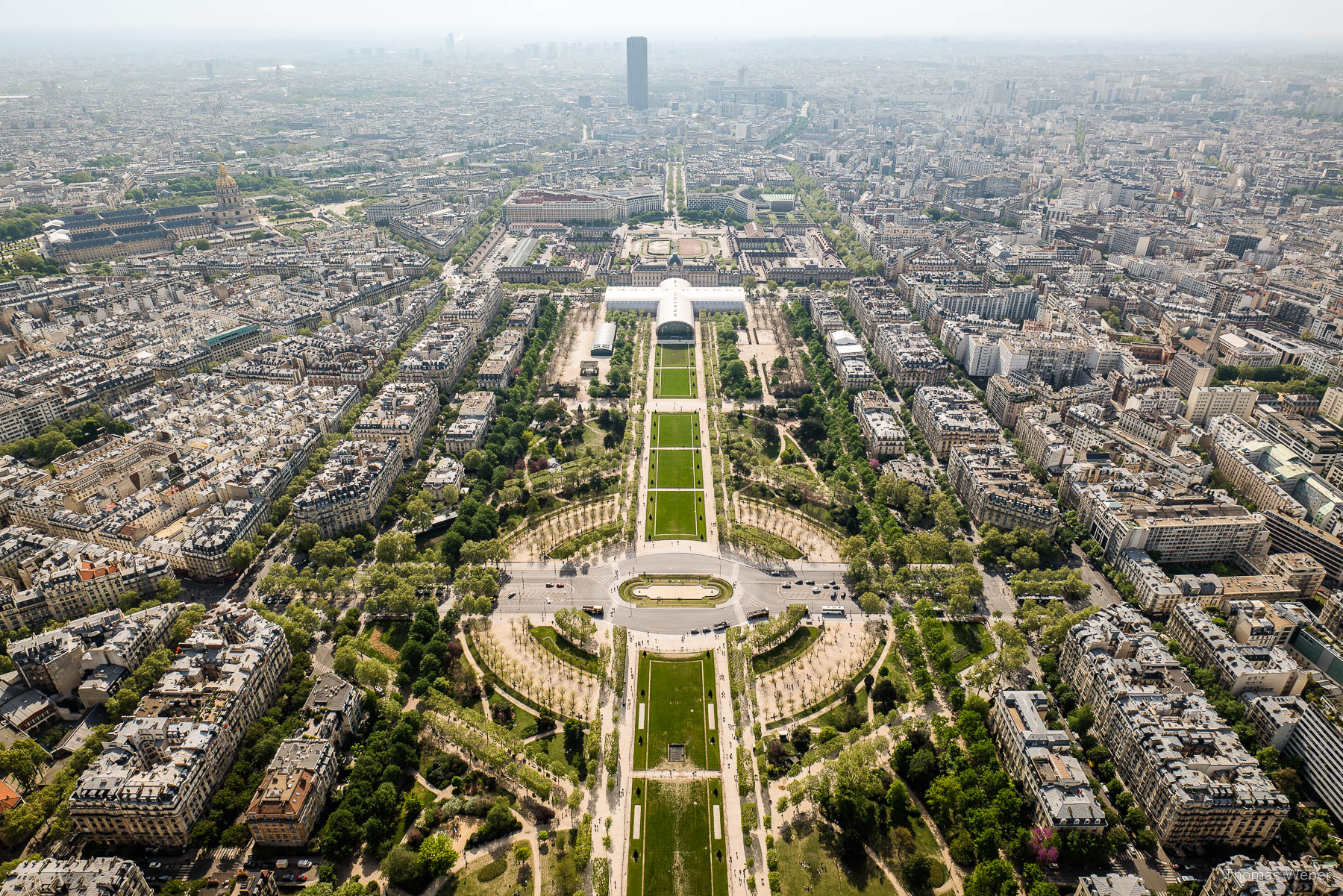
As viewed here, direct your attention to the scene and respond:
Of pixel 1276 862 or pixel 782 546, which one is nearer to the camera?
pixel 1276 862

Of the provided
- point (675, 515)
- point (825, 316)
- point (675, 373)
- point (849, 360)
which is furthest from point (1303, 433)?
point (675, 373)

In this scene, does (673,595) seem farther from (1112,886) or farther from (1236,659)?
(1236,659)

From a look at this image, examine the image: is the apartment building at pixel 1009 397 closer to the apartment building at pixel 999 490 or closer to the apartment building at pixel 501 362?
the apartment building at pixel 999 490

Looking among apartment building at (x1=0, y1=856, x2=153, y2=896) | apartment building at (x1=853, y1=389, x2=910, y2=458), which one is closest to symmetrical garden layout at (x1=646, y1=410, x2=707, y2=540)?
apartment building at (x1=853, y1=389, x2=910, y2=458)

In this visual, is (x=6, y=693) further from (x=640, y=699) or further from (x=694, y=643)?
(x=694, y=643)

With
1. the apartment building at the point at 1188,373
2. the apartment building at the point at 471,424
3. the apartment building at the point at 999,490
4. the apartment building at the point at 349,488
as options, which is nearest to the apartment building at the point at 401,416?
the apartment building at the point at 349,488

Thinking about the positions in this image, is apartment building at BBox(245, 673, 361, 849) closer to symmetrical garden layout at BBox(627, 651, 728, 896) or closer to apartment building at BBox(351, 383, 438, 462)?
symmetrical garden layout at BBox(627, 651, 728, 896)

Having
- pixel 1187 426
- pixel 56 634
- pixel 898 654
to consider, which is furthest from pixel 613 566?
pixel 1187 426
